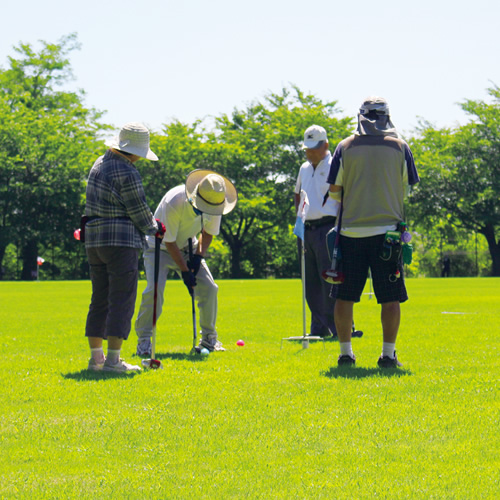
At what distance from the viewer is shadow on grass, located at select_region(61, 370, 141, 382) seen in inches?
250

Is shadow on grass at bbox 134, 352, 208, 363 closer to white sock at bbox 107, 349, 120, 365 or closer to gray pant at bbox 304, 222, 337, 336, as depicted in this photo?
white sock at bbox 107, 349, 120, 365

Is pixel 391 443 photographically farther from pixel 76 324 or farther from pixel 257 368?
pixel 76 324

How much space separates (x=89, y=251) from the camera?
6.76m

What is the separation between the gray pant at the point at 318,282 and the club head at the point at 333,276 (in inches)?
101

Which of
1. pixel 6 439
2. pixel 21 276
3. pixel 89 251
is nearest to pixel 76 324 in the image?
pixel 89 251

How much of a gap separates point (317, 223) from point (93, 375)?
389 cm

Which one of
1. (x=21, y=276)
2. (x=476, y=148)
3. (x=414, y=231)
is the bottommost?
(x=21, y=276)

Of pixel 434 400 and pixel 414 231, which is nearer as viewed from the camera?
pixel 434 400

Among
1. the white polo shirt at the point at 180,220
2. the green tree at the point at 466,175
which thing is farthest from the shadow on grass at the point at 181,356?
the green tree at the point at 466,175

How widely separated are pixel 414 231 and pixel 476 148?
877 centimetres

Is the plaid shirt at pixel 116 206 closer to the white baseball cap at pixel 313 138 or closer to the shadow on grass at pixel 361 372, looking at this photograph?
the shadow on grass at pixel 361 372

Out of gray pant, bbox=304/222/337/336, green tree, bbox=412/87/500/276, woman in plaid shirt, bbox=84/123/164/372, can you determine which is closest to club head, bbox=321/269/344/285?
woman in plaid shirt, bbox=84/123/164/372

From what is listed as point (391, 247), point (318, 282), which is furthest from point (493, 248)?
point (391, 247)

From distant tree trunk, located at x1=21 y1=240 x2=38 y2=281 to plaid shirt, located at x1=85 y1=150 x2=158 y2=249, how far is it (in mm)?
45396
